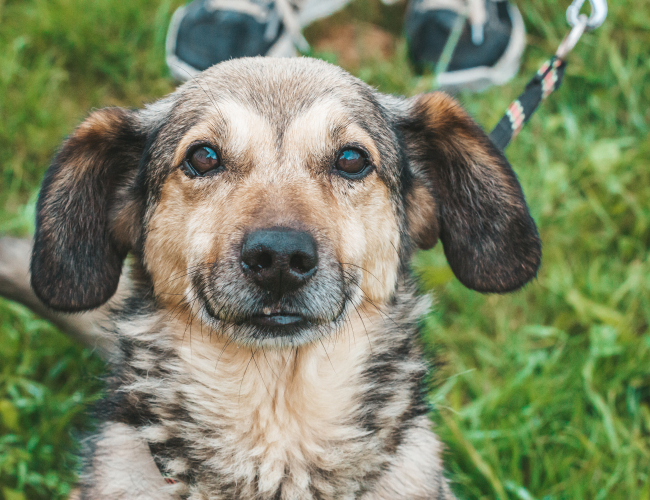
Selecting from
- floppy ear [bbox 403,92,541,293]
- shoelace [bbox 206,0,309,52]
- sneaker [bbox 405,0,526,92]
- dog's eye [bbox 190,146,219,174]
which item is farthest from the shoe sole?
dog's eye [bbox 190,146,219,174]

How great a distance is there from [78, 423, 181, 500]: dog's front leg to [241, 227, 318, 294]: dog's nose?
0.84 m

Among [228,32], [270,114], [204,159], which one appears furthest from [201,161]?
[228,32]

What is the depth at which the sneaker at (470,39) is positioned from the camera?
501 centimetres

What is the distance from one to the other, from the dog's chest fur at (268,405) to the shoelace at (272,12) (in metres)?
3.17

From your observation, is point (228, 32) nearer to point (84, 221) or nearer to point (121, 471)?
point (84, 221)

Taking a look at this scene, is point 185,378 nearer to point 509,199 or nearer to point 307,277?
point 307,277

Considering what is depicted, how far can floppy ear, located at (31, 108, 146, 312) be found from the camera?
8.18 feet

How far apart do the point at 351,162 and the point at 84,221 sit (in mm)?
1106

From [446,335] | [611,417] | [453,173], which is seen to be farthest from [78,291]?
[611,417]

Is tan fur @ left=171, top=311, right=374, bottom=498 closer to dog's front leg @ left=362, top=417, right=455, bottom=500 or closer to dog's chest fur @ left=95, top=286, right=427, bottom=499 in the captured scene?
dog's chest fur @ left=95, top=286, right=427, bottom=499

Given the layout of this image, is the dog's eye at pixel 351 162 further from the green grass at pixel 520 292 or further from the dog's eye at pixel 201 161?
the green grass at pixel 520 292

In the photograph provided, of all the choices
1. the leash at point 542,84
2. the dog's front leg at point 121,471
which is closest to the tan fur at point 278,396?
the dog's front leg at point 121,471

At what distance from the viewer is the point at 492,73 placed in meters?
5.00

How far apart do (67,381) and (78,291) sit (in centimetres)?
127
